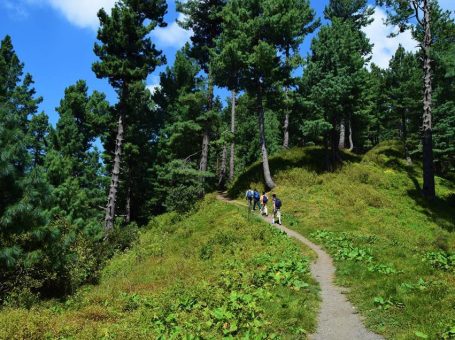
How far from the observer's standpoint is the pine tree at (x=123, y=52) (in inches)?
1087

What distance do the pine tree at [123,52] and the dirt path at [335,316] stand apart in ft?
62.2

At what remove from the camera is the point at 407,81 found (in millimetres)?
40219

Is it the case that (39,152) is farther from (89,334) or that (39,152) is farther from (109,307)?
(89,334)

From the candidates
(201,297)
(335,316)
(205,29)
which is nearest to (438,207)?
(335,316)

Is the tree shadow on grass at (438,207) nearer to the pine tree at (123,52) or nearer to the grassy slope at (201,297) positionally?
the grassy slope at (201,297)

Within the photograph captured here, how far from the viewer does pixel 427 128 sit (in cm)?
2636

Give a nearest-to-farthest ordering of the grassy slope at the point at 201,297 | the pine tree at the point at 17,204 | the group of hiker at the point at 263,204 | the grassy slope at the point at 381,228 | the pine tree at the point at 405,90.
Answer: the grassy slope at the point at 381,228 < the grassy slope at the point at 201,297 < the pine tree at the point at 17,204 < the group of hiker at the point at 263,204 < the pine tree at the point at 405,90

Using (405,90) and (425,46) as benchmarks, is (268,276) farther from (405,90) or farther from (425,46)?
(405,90)

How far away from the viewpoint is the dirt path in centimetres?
796

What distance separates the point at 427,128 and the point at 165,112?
25467 millimetres

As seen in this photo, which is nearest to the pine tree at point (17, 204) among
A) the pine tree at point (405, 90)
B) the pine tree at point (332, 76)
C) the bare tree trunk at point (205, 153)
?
the bare tree trunk at point (205, 153)

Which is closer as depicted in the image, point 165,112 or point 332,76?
point 332,76

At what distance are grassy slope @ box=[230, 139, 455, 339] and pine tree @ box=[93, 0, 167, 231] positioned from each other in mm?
10342

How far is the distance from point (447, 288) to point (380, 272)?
2.29m
